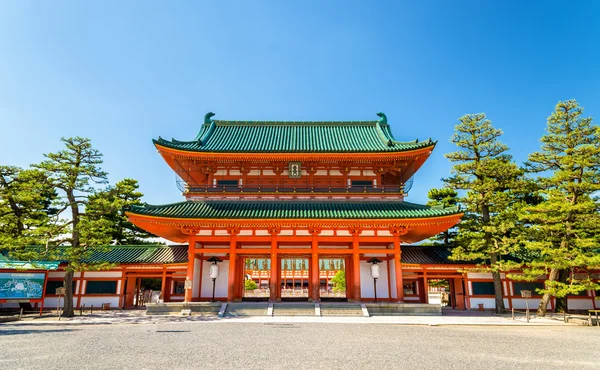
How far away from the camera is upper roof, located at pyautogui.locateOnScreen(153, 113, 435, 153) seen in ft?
70.1

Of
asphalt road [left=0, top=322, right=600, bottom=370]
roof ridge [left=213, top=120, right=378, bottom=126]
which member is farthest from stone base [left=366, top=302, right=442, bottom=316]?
roof ridge [left=213, top=120, right=378, bottom=126]

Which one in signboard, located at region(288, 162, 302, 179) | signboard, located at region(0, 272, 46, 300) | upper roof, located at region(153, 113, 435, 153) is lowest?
signboard, located at region(0, 272, 46, 300)

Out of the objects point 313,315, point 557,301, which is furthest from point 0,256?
point 557,301

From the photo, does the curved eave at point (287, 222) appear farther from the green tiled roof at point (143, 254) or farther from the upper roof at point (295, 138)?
the green tiled roof at point (143, 254)

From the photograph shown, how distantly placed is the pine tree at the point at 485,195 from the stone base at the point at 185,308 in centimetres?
1521

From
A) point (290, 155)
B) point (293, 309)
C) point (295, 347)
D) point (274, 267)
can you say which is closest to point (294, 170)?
point (290, 155)

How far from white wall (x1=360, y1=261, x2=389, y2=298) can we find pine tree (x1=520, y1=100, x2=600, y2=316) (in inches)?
322

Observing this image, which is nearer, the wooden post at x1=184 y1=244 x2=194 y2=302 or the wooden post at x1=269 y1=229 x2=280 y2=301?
the wooden post at x1=184 y1=244 x2=194 y2=302

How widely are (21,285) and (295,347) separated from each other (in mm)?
18974

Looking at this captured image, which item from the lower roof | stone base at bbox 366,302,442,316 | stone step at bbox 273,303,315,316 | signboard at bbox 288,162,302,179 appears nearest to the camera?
stone step at bbox 273,303,315,316

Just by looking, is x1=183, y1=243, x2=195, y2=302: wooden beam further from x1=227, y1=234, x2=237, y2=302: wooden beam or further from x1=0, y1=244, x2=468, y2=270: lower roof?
x1=0, y1=244, x2=468, y2=270: lower roof

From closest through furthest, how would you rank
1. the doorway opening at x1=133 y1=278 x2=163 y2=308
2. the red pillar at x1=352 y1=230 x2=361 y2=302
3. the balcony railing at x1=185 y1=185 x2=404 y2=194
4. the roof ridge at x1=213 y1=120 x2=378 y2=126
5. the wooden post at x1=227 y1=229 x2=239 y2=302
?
the wooden post at x1=227 y1=229 x2=239 y2=302
the red pillar at x1=352 y1=230 x2=361 y2=302
the balcony railing at x1=185 y1=185 x2=404 y2=194
the doorway opening at x1=133 y1=278 x2=163 y2=308
the roof ridge at x1=213 y1=120 x2=378 y2=126

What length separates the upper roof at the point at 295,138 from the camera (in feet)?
70.1

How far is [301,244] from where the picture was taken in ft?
71.2
